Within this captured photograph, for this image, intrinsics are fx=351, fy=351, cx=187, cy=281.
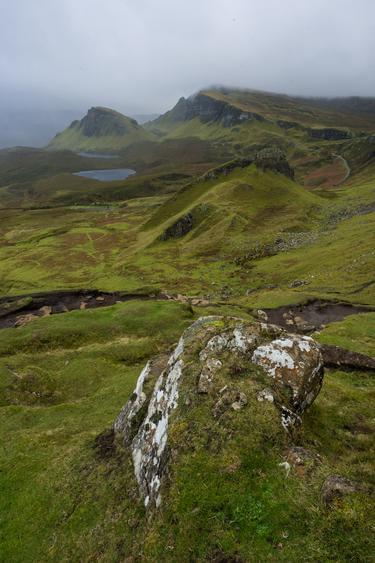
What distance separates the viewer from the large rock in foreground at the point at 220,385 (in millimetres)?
16547

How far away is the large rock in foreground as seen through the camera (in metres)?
16.5

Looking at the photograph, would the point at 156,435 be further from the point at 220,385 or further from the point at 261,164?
the point at 261,164

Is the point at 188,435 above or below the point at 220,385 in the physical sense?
below

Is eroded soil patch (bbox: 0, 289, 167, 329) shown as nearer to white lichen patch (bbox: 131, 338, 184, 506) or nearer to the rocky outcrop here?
white lichen patch (bbox: 131, 338, 184, 506)

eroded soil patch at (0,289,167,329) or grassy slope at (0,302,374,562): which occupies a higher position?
grassy slope at (0,302,374,562)

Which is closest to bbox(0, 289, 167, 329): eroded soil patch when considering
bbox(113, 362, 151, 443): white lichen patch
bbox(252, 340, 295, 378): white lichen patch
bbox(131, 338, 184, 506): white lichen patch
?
bbox(113, 362, 151, 443): white lichen patch

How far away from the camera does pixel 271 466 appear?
563 inches

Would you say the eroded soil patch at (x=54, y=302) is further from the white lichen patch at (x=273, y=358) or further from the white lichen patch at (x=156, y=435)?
the white lichen patch at (x=273, y=358)

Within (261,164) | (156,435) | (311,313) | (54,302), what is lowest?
(54,302)

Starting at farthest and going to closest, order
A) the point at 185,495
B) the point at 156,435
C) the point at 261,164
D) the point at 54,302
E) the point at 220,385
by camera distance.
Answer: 1. the point at 261,164
2. the point at 54,302
3. the point at 220,385
4. the point at 156,435
5. the point at 185,495

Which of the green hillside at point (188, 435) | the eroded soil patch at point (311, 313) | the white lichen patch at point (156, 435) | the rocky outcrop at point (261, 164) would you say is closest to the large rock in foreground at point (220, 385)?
the white lichen patch at point (156, 435)

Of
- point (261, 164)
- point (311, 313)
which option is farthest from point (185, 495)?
point (261, 164)

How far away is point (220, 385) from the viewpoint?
698 inches

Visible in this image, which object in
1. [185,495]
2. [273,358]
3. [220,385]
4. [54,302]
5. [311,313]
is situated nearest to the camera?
[185,495]
